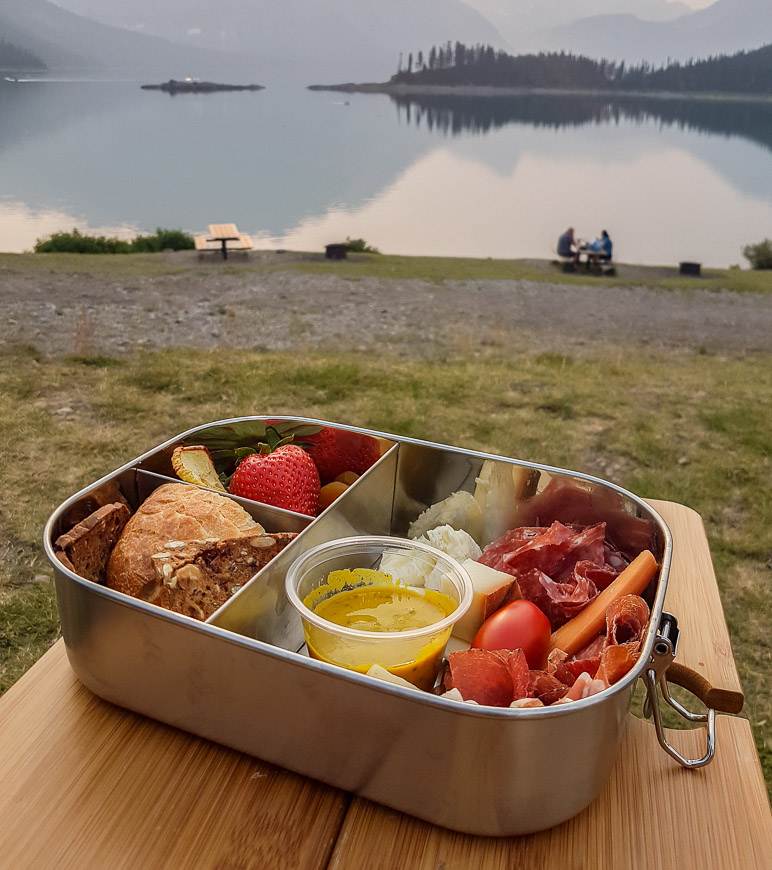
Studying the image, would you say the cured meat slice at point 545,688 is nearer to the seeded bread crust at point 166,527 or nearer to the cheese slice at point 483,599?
the cheese slice at point 483,599

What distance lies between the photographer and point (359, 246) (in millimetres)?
13883

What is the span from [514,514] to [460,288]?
8623 mm

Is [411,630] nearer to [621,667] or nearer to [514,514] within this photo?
[621,667]

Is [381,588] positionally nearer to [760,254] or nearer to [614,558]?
[614,558]

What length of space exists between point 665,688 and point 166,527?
0.59 m

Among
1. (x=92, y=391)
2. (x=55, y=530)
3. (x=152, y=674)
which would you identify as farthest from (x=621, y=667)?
(x=92, y=391)

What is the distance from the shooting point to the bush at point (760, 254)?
14.7 meters

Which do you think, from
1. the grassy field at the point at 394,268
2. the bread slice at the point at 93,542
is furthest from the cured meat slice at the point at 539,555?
the grassy field at the point at 394,268

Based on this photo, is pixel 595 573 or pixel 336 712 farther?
pixel 595 573

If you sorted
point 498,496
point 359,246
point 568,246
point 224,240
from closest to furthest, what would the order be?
point 498,496 < point 224,240 < point 568,246 < point 359,246

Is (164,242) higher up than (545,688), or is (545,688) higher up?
(545,688)

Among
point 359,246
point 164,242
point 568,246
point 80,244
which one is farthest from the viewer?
point 359,246

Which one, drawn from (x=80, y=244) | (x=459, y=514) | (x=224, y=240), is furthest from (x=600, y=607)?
(x=80, y=244)

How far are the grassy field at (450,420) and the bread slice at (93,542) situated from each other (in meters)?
1.56
